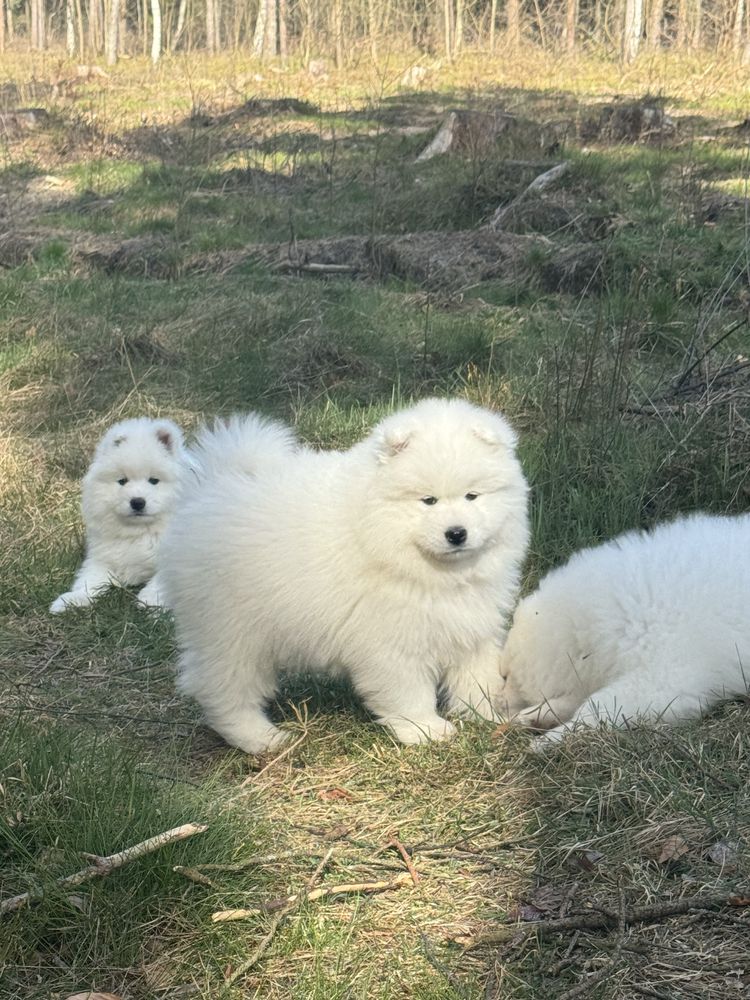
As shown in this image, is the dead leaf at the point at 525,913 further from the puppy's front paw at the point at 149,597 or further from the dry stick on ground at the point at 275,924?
the puppy's front paw at the point at 149,597

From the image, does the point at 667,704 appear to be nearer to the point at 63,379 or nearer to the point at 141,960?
the point at 141,960

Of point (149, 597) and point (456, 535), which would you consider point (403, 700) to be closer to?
point (456, 535)

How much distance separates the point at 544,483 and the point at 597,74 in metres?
16.7

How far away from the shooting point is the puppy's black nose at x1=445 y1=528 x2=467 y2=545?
3.10 meters

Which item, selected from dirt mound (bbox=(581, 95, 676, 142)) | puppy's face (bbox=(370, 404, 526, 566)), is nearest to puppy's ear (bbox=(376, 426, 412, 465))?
puppy's face (bbox=(370, 404, 526, 566))

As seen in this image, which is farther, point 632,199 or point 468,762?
point 632,199

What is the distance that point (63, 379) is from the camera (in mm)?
7094

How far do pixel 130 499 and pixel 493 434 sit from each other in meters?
2.44

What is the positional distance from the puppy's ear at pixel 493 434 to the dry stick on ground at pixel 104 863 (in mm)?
1398

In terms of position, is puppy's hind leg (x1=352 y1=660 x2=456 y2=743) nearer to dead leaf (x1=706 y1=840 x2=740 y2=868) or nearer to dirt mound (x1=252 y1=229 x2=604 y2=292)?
dead leaf (x1=706 y1=840 x2=740 y2=868)

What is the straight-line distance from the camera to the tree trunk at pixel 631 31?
21781 mm

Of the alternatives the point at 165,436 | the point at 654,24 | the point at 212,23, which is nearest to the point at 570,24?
the point at 654,24

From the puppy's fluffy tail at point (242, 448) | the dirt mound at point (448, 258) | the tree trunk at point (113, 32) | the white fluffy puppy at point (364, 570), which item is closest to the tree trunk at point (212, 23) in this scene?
the tree trunk at point (113, 32)

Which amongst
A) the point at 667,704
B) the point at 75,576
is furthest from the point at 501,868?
the point at 75,576
